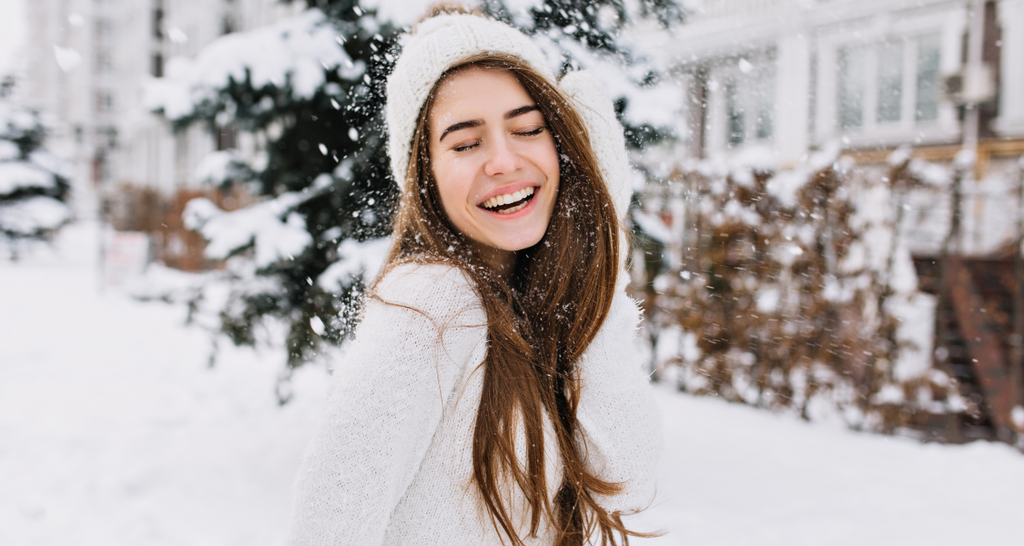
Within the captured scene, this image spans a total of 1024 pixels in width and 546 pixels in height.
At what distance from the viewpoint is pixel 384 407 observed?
36.3 inches

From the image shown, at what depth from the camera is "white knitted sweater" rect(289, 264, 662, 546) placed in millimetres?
905

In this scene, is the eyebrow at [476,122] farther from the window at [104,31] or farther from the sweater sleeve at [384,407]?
the window at [104,31]

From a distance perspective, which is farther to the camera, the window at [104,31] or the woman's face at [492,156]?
the window at [104,31]

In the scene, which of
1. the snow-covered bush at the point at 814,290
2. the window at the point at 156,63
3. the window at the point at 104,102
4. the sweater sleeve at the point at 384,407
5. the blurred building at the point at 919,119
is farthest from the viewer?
the window at the point at 104,102

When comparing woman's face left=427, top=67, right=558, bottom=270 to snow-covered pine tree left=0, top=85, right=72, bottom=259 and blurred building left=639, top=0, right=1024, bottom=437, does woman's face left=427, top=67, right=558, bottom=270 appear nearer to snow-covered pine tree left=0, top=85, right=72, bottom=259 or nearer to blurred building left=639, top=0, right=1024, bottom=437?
blurred building left=639, top=0, right=1024, bottom=437

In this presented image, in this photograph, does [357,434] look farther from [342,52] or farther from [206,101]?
[206,101]

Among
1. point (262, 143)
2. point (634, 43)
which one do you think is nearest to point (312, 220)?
point (262, 143)

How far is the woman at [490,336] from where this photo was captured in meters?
0.93

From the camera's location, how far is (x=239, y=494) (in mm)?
3127

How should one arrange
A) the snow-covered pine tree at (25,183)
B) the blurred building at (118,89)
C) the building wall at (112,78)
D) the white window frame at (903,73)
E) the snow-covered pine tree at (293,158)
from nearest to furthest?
the snow-covered pine tree at (293,158)
the white window frame at (903,73)
the snow-covered pine tree at (25,183)
the blurred building at (118,89)
the building wall at (112,78)

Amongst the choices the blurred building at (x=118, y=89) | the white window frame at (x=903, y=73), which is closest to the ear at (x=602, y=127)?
the white window frame at (x=903, y=73)

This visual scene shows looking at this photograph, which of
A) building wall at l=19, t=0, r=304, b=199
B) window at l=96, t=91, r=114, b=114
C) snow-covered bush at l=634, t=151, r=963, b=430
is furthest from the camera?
window at l=96, t=91, r=114, b=114

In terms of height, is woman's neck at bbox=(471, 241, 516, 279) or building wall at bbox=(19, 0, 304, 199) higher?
building wall at bbox=(19, 0, 304, 199)

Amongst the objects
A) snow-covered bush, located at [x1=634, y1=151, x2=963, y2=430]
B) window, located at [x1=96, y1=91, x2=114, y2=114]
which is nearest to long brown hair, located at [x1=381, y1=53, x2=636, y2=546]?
snow-covered bush, located at [x1=634, y1=151, x2=963, y2=430]
